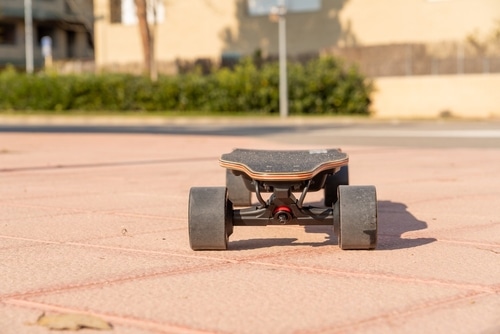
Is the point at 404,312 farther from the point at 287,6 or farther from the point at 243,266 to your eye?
the point at 287,6

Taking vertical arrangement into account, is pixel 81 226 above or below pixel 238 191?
below

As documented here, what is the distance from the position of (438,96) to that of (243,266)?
32586 millimetres

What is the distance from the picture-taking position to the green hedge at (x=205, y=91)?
3878 centimetres

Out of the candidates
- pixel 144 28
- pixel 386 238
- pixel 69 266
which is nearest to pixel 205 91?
pixel 144 28

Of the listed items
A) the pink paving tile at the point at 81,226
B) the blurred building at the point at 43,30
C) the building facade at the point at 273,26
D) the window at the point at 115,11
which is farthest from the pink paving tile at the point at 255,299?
the blurred building at the point at 43,30

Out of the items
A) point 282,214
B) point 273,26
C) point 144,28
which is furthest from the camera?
point 273,26

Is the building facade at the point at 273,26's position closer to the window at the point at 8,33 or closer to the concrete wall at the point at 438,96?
the concrete wall at the point at 438,96

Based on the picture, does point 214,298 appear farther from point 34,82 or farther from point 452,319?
point 34,82

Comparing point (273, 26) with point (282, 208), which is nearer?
point (282, 208)

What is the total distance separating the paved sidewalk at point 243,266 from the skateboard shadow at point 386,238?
1 centimetres

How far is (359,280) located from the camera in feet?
19.3

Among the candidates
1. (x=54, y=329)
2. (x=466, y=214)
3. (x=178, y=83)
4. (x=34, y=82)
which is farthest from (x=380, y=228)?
(x=34, y=82)

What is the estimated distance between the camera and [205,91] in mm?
40688

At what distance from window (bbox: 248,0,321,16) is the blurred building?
26642 millimetres
